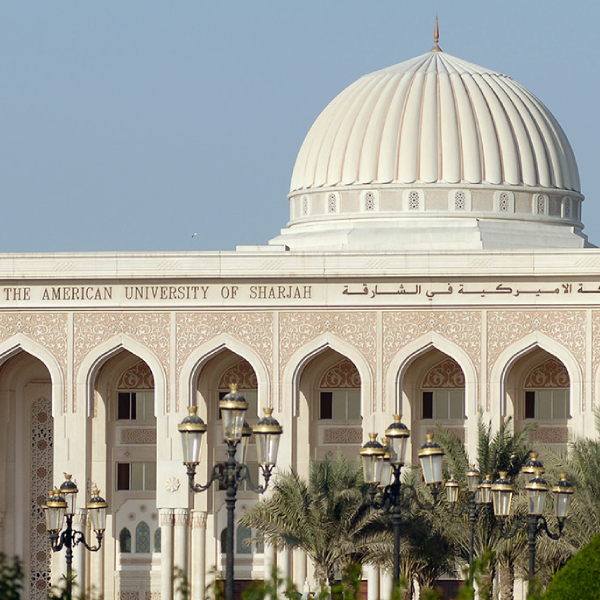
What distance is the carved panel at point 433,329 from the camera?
27.6 m

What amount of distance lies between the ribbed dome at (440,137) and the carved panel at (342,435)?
4806 millimetres

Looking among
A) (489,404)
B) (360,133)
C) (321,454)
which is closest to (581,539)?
(489,404)

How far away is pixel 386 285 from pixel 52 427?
628 cm

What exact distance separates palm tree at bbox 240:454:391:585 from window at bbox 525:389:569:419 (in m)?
6.98

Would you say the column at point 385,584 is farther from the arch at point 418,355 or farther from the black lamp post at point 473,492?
the black lamp post at point 473,492

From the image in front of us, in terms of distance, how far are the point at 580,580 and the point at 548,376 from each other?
52.3 feet

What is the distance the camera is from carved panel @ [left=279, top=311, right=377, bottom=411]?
27859mm

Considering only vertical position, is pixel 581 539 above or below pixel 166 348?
below

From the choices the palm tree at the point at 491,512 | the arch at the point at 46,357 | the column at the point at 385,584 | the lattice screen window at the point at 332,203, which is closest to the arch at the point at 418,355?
the column at the point at 385,584

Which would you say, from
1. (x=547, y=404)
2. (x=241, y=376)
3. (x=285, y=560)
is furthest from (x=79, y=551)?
(x=547, y=404)

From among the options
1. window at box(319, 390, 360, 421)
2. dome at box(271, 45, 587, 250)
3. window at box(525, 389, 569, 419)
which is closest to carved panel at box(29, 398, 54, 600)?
window at box(319, 390, 360, 421)

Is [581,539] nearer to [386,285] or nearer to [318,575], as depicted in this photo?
[318,575]

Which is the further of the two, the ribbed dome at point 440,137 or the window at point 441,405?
the ribbed dome at point 440,137

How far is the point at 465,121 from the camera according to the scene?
32.1 meters
